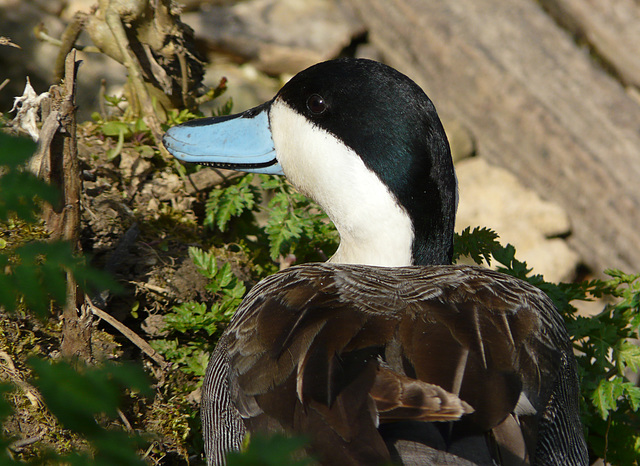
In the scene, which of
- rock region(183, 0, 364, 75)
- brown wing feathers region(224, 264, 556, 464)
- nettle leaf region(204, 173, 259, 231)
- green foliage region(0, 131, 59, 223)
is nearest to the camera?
green foliage region(0, 131, 59, 223)

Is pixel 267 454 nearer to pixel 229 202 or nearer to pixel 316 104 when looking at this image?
pixel 316 104

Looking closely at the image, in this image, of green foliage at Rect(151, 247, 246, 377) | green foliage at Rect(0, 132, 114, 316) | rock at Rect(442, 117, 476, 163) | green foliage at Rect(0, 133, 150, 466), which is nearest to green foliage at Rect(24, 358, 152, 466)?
green foliage at Rect(0, 133, 150, 466)

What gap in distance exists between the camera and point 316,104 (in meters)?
2.64

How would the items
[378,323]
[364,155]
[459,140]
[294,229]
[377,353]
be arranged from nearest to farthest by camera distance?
[377,353] < [378,323] < [364,155] < [294,229] < [459,140]

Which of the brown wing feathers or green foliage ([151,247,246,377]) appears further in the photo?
green foliage ([151,247,246,377])

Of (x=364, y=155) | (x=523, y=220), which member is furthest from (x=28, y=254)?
(x=523, y=220)

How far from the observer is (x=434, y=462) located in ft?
5.17

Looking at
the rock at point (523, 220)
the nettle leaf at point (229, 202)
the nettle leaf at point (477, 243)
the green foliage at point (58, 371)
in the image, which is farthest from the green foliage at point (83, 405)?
the rock at point (523, 220)

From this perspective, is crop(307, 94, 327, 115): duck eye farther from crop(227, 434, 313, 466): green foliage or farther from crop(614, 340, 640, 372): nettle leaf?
crop(227, 434, 313, 466): green foliage

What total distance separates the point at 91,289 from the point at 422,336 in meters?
1.30

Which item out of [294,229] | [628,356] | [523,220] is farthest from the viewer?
[523,220]

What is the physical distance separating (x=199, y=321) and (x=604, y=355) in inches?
64.6

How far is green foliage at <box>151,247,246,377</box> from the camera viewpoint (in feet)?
8.87

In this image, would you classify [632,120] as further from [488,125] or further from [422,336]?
[422,336]
